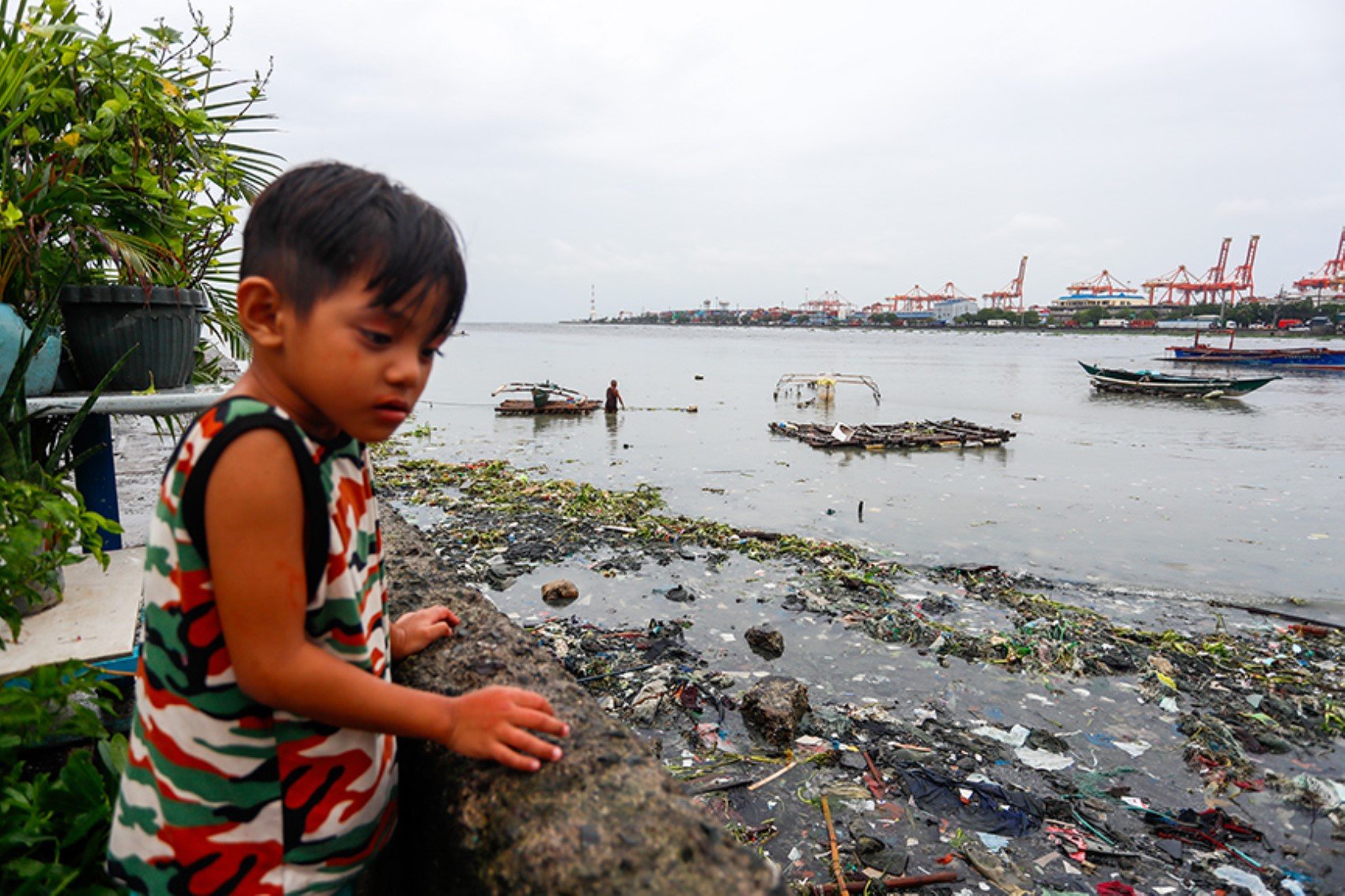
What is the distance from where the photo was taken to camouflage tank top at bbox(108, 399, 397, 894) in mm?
1010

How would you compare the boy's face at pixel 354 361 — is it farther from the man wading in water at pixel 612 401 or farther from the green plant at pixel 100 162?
the man wading in water at pixel 612 401

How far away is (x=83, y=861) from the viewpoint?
1.46 metres

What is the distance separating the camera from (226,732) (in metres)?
1.07

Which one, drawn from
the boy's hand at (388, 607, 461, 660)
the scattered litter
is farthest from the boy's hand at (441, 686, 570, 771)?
the scattered litter

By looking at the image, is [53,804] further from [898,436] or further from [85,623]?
[898,436]

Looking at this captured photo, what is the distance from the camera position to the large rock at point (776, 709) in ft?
16.5

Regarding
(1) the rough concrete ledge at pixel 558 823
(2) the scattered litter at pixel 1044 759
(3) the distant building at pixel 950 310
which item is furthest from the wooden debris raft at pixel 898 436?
(3) the distant building at pixel 950 310

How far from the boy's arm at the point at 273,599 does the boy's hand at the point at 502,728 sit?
7 centimetres

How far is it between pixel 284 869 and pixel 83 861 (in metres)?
0.69

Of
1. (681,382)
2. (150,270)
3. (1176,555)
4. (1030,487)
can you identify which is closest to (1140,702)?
(1176,555)

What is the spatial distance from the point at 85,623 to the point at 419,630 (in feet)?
4.48

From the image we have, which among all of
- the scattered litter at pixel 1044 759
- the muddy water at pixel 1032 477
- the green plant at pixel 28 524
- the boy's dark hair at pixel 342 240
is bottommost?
the muddy water at pixel 1032 477

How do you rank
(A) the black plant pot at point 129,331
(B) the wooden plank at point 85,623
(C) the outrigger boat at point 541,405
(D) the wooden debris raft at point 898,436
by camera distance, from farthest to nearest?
1. (C) the outrigger boat at point 541,405
2. (D) the wooden debris raft at point 898,436
3. (A) the black plant pot at point 129,331
4. (B) the wooden plank at point 85,623

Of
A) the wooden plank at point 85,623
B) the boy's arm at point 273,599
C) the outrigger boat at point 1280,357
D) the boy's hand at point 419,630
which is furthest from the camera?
the outrigger boat at point 1280,357
